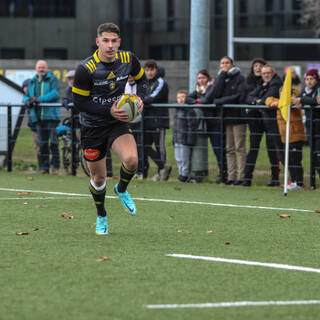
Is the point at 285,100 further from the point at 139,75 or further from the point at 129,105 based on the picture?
the point at 129,105

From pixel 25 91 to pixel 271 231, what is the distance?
31.5 ft

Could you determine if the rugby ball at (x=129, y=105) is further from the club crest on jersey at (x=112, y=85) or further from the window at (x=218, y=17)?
the window at (x=218, y=17)

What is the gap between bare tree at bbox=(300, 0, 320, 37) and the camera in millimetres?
34938

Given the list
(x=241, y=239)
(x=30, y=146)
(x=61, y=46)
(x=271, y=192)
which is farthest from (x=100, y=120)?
(x=61, y=46)

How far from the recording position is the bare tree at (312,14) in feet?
115

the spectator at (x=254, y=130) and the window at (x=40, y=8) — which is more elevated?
the window at (x=40, y=8)

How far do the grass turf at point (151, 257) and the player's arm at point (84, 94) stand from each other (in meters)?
1.26

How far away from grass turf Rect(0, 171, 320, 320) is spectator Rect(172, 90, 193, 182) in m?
2.55

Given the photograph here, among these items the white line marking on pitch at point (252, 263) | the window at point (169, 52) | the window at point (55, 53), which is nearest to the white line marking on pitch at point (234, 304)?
the white line marking on pitch at point (252, 263)

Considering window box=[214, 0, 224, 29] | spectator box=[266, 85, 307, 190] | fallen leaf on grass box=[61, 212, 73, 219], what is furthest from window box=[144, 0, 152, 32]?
fallen leaf on grass box=[61, 212, 73, 219]

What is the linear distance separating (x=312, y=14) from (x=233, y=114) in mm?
22500

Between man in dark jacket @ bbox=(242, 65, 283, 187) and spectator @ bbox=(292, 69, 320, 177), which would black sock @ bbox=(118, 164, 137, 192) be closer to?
spectator @ bbox=(292, 69, 320, 177)

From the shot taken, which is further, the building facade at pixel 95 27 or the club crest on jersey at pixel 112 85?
the building facade at pixel 95 27

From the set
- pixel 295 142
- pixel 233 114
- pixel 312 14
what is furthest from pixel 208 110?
pixel 312 14
